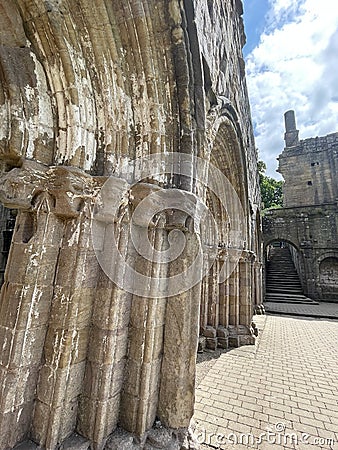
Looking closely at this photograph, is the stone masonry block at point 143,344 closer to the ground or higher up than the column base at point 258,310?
higher up

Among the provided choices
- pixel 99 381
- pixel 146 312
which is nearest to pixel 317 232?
pixel 146 312

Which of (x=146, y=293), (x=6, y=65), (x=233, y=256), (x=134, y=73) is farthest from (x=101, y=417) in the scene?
(x=233, y=256)

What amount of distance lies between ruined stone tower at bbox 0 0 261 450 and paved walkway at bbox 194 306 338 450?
774 millimetres

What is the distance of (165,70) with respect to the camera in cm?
213

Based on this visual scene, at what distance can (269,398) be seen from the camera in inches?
111

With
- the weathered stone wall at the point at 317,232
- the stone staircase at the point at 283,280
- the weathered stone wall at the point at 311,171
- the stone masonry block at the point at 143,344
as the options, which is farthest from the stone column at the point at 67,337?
the weathered stone wall at the point at 311,171

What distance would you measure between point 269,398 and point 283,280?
44.8ft

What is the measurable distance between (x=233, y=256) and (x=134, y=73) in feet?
13.0

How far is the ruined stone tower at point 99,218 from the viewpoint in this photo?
153 cm

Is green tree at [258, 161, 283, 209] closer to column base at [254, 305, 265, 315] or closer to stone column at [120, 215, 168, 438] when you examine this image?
column base at [254, 305, 265, 315]

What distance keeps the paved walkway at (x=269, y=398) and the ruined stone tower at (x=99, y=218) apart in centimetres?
77

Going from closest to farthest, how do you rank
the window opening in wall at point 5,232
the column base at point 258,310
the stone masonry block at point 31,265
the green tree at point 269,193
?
1. the stone masonry block at point 31,265
2. the window opening in wall at point 5,232
3. the column base at point 258,310
4. the green tree at point 269,193

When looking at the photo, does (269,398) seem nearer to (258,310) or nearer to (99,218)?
(99,218)

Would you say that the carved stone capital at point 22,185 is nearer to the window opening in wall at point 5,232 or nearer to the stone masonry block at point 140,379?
the stone masonry block at point 140,379
